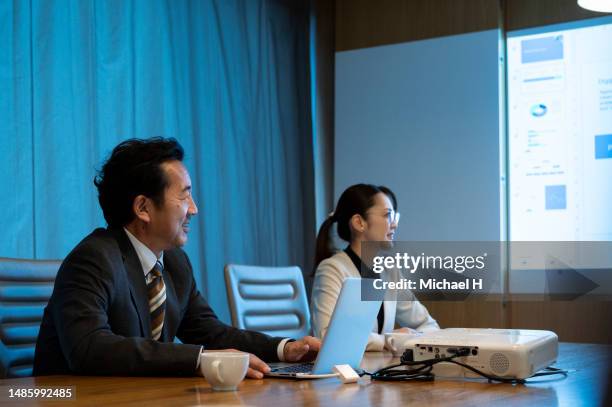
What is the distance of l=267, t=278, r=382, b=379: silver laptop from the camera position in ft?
5.29

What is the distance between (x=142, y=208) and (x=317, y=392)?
→ 3.16 feet

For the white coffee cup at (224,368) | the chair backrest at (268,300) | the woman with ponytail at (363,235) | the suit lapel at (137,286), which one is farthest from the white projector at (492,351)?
the woman with ponytail at (363,235)

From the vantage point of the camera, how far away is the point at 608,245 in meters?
4.01

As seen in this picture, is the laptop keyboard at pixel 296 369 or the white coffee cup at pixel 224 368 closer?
the white coffee cup at pixel 224 368

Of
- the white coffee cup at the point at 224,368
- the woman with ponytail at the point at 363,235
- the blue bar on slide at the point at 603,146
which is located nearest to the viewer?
the white coffee cup at the point at 224,368

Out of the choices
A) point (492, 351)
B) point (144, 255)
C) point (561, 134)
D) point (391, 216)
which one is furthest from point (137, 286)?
point (561, 134)

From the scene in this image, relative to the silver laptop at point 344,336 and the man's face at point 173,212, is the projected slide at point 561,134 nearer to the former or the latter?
the man's face at point 173,212

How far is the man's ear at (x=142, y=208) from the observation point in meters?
2.16

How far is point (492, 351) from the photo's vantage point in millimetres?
1564

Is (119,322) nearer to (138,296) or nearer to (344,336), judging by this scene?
(138,296)

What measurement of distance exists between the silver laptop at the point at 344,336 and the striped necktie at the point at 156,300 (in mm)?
420

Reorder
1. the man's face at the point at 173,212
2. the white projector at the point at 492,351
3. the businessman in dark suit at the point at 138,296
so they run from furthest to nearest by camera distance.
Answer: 1. the man's face at the point at 173,212
2. the businessman in dark suit at the point at 138,296
3. the white projector at the point at 492,351

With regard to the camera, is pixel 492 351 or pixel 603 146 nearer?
pixel 492 351

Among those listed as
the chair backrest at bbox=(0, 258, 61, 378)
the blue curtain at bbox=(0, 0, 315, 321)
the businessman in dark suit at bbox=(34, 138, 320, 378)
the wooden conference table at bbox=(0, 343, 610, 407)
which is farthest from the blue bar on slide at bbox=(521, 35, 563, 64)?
the chair backrest at bbox=(0, 258, 61, 378)
